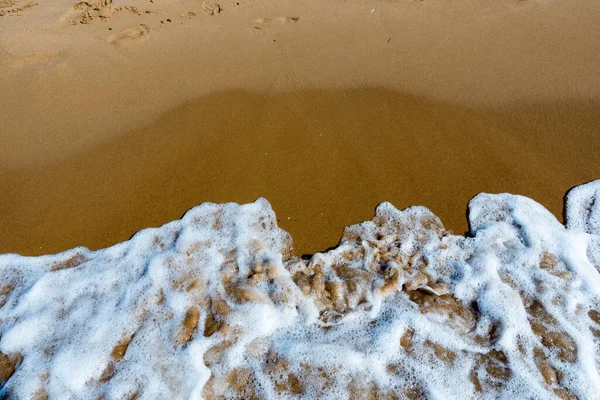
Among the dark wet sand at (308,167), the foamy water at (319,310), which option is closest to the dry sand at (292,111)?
the dark wet sand at (308,167)

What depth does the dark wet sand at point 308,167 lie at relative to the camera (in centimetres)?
281

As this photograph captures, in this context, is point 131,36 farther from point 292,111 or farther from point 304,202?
point 304,202

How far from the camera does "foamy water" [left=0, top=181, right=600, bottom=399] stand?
2.10 meters

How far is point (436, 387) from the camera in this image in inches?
81.4

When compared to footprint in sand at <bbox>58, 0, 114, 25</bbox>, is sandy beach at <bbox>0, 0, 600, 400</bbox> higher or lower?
lower

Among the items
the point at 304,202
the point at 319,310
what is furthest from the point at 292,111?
the point at 319,310

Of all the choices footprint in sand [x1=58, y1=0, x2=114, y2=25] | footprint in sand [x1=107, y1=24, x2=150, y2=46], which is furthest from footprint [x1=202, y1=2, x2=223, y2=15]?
footprint in sand [x1=58, y1=0, x2=114, y2=25]

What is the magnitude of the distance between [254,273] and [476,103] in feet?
7.84

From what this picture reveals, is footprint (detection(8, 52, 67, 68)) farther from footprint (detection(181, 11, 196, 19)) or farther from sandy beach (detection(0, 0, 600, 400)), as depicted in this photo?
footprint (detection(181, 11, 196, 19))

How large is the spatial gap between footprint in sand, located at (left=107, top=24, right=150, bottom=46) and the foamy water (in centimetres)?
232

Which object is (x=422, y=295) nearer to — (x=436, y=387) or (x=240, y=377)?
(x=436, y=387)

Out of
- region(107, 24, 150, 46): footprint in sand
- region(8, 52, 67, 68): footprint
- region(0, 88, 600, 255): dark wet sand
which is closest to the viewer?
region(0, 88, 600, 255): dark wet sand

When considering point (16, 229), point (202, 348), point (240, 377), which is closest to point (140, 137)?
point (16, 229)

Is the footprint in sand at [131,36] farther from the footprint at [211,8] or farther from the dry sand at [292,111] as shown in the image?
the footprint at [211,8]
